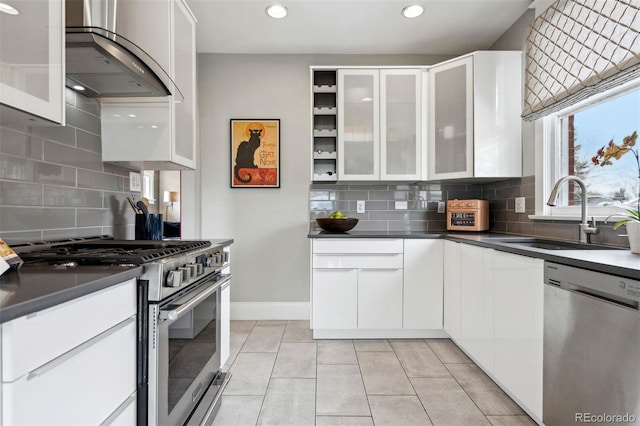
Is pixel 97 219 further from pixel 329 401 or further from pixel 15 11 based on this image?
pixel 329 401

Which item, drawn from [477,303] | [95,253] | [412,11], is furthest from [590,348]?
[412,11]

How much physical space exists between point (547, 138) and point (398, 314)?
5.66 feet

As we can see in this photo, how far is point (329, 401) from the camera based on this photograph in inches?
72.8

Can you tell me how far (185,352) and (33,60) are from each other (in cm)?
113

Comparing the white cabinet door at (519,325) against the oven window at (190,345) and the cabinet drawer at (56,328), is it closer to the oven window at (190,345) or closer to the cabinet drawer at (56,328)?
the oven window at (190,345)

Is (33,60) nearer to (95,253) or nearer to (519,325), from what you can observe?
(95,253)

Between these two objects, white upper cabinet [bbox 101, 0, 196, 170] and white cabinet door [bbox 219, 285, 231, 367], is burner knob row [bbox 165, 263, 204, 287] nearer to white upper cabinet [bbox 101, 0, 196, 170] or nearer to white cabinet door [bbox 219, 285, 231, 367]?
white cabinet door [bbox 219, 285, 231, 367]

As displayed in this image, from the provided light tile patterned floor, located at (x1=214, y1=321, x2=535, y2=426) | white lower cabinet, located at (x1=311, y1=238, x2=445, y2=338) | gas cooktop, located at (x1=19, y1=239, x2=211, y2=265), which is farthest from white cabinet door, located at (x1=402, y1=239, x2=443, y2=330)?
gas cooktop, located at (x1=19, y1=239, x2=211, y2=265)

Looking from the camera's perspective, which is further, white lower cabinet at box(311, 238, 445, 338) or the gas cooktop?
white lower cabinet at box(311, 238, 445, 338)

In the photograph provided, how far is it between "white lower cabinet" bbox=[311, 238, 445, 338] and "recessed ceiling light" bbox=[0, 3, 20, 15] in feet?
6.90

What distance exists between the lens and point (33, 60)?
3.38 ft

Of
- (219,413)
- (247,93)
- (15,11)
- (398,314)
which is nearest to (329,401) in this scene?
(219,413)

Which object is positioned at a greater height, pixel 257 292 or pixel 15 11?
pixel 15 11

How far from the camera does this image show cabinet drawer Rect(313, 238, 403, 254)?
268cm
